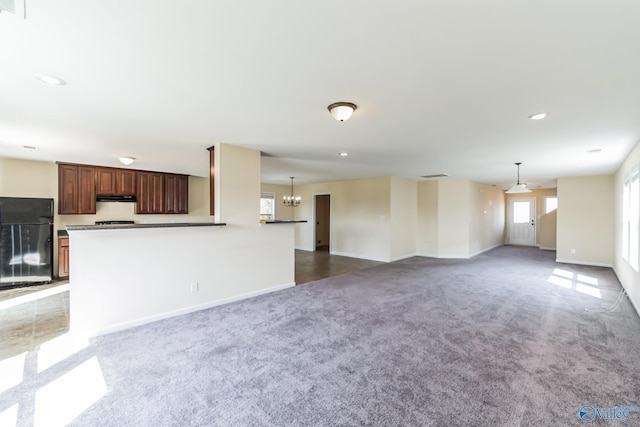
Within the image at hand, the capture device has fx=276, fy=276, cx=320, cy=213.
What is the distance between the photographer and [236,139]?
3736mm

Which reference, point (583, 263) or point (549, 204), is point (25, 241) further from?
point (549, 204)

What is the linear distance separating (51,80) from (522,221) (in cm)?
1335

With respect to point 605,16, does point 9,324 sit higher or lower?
lower

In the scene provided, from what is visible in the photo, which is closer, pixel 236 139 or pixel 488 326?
pixel 488 326

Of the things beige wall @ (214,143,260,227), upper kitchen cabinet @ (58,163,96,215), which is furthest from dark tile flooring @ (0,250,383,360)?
beige wall @ (214,143,260,227)

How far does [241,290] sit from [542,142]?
4753 millimetres

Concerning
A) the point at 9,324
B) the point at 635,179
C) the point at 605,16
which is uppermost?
the point at 605,16

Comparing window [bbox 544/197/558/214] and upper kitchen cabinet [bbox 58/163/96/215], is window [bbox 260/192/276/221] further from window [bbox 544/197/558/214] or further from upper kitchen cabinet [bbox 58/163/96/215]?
window [bbox 544/197/558/214]

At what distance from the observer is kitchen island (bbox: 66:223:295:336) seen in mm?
2953

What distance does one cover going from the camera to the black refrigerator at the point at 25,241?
189 inches

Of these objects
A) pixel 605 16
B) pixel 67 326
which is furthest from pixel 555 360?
pixel 67 326

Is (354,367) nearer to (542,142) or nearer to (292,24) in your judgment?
(292,24)

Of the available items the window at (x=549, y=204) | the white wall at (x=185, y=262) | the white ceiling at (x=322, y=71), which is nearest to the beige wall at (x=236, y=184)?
the white wall at (x=185, y=262)

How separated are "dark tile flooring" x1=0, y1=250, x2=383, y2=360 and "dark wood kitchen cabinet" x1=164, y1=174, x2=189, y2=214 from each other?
252cm
